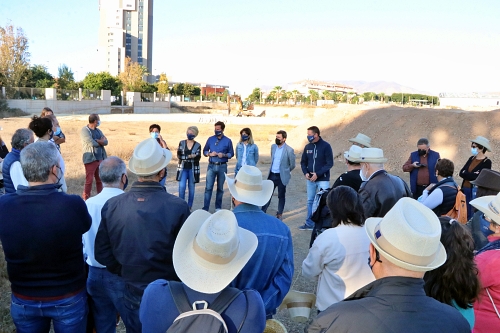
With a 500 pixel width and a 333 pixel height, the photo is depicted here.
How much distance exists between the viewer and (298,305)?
128 inches

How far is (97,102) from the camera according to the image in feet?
185

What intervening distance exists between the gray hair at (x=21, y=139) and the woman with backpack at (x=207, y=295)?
3624 millimetres

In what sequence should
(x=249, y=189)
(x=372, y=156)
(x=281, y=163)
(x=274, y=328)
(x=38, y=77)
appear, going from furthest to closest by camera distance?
(x=38, y=77), (x=281, y=163), (x=372, y=156), (x=249, y=189), (x=274, y=328)

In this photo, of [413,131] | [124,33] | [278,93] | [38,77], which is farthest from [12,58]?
[124,33]

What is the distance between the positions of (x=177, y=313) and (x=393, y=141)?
18.9 meters

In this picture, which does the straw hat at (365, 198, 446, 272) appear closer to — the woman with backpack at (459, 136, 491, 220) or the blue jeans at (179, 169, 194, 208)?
the woman with backpack at (459, 136, 491, 220)

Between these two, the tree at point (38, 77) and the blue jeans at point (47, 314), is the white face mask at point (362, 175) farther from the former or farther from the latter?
the tree at point (38, 77)

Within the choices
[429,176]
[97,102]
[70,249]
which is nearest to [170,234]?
[70,249]

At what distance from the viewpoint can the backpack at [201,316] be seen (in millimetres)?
1738

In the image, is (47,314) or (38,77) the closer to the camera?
(47,314)

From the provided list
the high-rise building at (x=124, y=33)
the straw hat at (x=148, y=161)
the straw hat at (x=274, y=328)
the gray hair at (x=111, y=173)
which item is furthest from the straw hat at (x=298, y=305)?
the high-rise building at (x=124, y=33)

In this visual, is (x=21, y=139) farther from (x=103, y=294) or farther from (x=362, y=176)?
(x=362, y=176)

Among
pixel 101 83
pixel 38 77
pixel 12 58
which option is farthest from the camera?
pixel 101 83

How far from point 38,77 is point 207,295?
6476 cm
